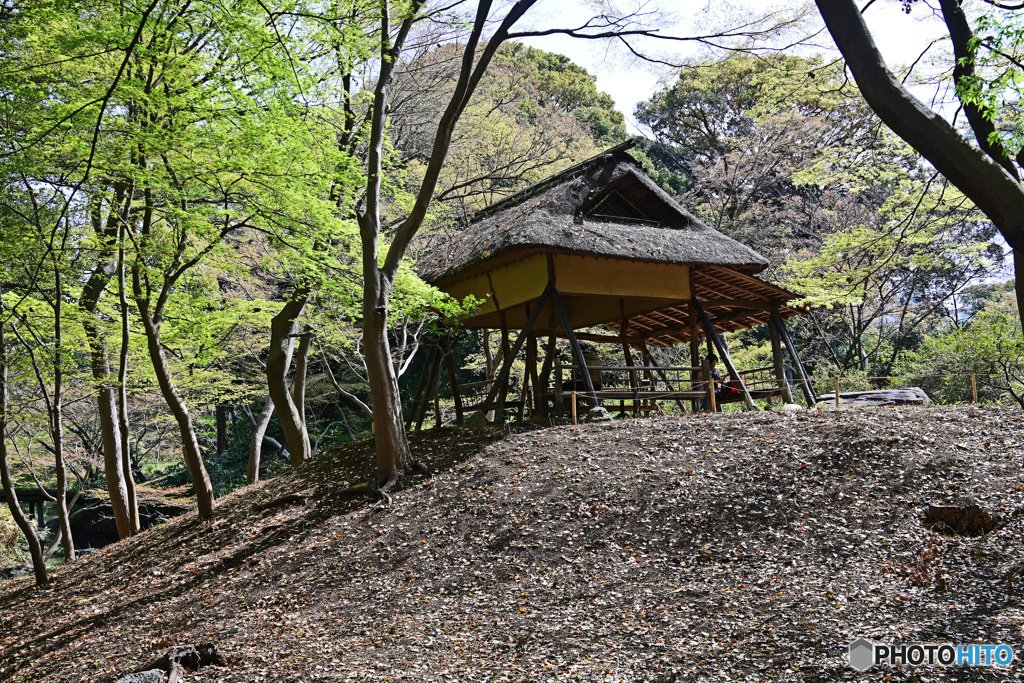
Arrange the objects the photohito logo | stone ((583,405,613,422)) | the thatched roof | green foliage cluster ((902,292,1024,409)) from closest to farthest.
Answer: the photohito logo < stone ((583,405,613,422)) < the thatched roof < green foliage cluster ((902,292,1024,409))

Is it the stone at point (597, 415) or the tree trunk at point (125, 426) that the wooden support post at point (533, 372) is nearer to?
the stone at point (597, 415)

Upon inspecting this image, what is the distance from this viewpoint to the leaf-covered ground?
5.15 meters

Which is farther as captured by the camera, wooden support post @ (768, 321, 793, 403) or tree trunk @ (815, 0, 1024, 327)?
wooden support post @ (768, 321, 793, 403)

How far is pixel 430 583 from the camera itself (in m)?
7.00

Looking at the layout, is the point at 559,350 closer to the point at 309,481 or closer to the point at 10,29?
the point at 309,481

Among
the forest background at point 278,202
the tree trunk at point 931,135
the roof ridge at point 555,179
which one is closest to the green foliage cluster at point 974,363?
the forest background at point 278,202

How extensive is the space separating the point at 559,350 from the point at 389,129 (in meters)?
8.13

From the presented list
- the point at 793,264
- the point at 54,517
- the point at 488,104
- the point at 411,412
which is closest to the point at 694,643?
the point at 411,412

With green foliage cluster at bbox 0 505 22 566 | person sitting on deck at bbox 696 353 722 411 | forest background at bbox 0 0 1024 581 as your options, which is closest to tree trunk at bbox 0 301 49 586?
forest background at bbox 0 0 1024 581

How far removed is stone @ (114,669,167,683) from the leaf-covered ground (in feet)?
1.33

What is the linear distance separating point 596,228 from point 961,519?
24.1 feet

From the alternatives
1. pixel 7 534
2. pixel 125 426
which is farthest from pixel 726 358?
pixel 7 534

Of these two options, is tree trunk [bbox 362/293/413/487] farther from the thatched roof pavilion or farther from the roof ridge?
the roof ridge

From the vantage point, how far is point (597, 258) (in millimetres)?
12273
